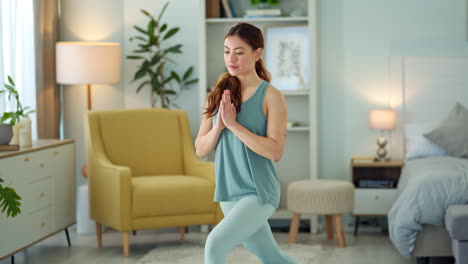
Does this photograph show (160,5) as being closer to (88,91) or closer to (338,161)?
(88,91)

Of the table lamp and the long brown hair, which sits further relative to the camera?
the table lamp

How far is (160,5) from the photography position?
558cm

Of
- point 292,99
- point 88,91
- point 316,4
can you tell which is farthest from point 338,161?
point 88,91

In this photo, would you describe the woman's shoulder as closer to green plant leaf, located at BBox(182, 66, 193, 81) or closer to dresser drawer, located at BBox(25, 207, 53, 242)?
dresser drawer, located at BBox(25, 207, 53, 242)

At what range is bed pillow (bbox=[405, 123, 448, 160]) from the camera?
16.4 ft

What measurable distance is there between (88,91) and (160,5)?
92cm

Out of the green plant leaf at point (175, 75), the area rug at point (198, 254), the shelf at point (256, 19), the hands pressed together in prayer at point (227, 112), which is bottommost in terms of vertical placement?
the area rug at point (198, 254)

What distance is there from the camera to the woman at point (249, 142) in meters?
2.22

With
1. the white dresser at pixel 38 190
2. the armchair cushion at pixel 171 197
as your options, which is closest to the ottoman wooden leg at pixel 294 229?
the armchair cushion at pixel 171 197

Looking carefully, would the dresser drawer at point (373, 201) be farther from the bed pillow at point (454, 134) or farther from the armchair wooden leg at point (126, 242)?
the armchair wooden leg at point (126, 242)

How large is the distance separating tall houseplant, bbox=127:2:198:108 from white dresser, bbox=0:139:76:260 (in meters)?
0.88

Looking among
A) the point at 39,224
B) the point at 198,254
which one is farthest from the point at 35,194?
the point at 198,254

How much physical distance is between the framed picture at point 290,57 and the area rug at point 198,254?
51.3 inches

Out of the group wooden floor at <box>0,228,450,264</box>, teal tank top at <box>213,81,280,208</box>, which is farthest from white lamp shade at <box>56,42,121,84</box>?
teal tank top at <box>213,81,280,208</box>
